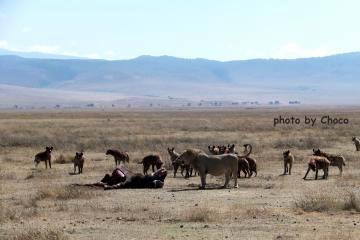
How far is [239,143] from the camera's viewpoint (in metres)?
41.6

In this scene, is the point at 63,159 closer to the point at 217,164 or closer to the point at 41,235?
the point at 217,164

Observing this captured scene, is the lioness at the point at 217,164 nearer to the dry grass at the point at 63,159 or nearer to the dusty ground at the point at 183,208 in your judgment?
the dusty ground at the point at 183,208

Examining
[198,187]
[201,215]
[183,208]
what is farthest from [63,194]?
[201,215]

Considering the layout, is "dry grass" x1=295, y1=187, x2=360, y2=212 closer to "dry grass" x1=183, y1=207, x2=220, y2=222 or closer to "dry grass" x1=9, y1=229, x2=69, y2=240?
"dry grass" x1=183, y1=207, x2=220, y2=222

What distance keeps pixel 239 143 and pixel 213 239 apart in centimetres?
2935

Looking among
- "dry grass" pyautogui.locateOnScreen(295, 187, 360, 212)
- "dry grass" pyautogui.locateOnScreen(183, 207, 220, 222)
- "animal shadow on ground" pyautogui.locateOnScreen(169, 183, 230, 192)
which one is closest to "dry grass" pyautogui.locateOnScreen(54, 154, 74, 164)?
"animal shadow on ground" pyautogui.locateOnScreen(169, 183, 230, 192)

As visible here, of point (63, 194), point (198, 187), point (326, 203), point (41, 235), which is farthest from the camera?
point (198, 187)

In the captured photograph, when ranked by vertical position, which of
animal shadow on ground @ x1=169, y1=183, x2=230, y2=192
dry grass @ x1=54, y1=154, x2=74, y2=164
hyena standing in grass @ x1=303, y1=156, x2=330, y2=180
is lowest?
dry grass @ x1=54, y1=154, x2=74, y2=164

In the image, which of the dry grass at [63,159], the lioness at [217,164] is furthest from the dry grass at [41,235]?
the dry grass at [63,159]

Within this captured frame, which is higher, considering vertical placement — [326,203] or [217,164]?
[217,164]

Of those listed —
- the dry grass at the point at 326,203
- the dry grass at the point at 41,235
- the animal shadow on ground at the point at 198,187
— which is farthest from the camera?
the animal shadow on ground at the point at 198,187

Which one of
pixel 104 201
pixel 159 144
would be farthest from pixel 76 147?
pixel 104 201

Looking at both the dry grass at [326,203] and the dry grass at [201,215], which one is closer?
the dry grass at [201,215]

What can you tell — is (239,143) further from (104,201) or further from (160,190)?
(104,201)
